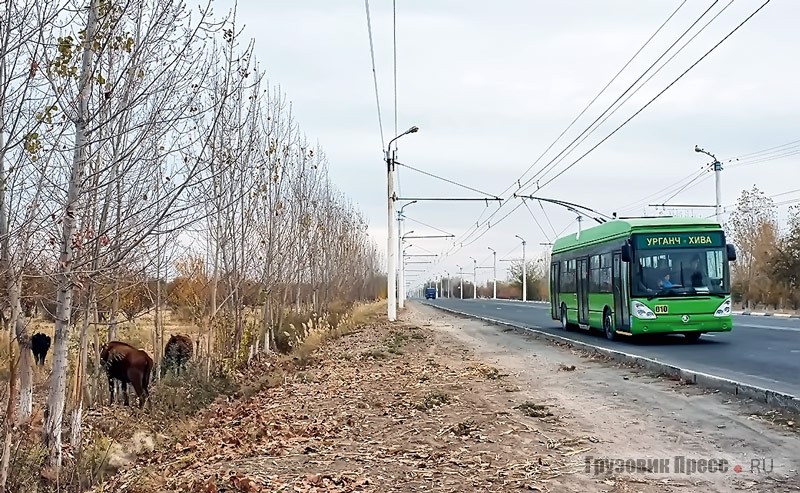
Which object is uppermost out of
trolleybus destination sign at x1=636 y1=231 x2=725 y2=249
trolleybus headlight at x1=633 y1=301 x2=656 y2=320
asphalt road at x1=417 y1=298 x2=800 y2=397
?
trolleybus destination sign at x1=636 y1=231 x2=725 y2=249

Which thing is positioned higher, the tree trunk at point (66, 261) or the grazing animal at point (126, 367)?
the tree trunk at point (66, 261)

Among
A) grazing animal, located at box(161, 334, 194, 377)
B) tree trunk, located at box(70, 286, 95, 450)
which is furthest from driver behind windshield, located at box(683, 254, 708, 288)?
tree trunk, located at box(70, 286, 95, 450)

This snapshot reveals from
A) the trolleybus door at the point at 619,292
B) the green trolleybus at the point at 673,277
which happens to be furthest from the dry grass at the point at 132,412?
the green trolleybus at the point at 673,277

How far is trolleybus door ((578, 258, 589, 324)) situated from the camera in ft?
88.2

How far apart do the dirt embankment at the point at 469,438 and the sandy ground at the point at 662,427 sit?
24mm

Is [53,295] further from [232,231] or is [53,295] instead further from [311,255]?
[311,255]

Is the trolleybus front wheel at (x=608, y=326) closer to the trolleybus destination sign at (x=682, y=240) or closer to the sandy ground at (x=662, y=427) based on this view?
the trolleybus destination sign at (x=682, y=240)

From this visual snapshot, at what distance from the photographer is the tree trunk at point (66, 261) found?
7.59 m

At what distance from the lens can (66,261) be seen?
7.68m

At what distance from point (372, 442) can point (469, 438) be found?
41.9 inches

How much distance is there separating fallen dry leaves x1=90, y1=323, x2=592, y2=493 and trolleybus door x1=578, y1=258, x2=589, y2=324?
12.3 meters

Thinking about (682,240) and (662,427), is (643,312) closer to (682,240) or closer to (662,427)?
(682,240)

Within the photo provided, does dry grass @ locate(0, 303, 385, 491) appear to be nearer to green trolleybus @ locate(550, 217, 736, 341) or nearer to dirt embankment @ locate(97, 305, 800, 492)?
dirt embankment @ locate(97, 305, 800, 492)

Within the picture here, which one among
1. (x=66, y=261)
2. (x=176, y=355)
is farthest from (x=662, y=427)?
(x=176, y=355)
